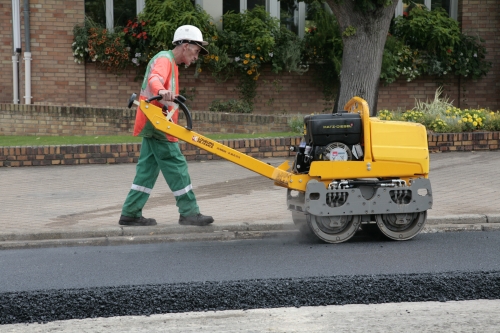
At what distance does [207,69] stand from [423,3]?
17.0 ft

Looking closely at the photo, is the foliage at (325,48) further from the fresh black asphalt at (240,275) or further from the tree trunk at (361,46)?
the fresh black asphalt at (240,275)

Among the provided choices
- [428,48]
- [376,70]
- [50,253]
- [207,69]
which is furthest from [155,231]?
[428,48]

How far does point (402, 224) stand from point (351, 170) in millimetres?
766

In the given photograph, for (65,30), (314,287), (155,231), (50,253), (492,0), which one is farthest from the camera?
(492,0)

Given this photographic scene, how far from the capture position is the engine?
7.23m

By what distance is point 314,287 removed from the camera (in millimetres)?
5859

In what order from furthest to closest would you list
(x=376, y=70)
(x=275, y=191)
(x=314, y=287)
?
(x=376, y=70) < (x=275, y=191) < (x=314, y=287)

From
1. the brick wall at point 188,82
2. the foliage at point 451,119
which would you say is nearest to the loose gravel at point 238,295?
the foliage at point 451,119

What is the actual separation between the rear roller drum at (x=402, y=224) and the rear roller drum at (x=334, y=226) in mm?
241

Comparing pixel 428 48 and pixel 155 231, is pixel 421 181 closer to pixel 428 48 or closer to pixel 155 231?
pixel 155 231

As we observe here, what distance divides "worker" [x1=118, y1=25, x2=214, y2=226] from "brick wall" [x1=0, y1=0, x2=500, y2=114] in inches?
362

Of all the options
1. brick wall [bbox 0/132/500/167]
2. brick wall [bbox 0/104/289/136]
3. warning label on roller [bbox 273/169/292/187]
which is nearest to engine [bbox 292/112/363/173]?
warning label on roller [bbox 273/169/292/187]

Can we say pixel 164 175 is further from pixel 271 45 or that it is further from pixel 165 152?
pixel 271 45

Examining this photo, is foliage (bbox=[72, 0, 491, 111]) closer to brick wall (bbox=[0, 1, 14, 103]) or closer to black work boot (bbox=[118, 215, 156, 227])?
brick wall (bbox=[0, 1, 14, 103])
